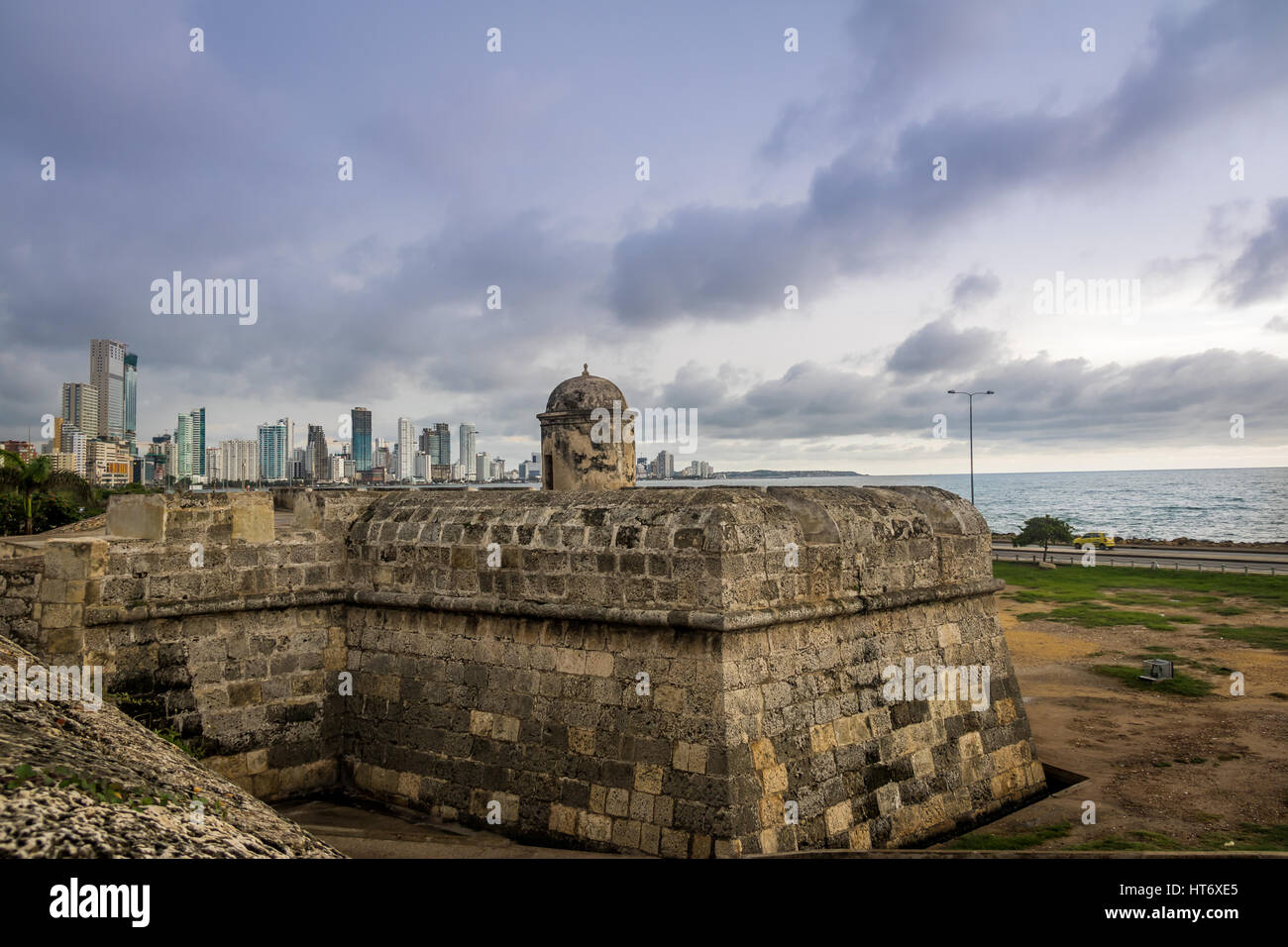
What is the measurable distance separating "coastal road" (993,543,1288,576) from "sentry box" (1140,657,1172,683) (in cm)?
1956

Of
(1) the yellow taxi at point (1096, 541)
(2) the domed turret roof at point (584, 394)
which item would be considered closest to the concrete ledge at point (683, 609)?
(2) the domed turret roof at point (584, 394)

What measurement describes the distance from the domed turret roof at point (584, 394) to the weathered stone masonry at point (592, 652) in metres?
6.48

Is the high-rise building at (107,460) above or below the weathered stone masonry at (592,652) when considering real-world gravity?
above

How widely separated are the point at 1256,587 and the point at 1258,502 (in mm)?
115760

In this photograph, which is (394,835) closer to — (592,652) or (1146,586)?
(592,652)

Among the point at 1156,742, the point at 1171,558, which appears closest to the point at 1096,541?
the point at 1171,558

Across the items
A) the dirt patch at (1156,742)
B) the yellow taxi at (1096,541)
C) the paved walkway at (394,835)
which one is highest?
the yellow taxi at (1096,541)

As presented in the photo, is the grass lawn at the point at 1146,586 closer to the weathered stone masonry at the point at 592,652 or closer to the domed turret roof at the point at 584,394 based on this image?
the domed turret roof at the point at 584,394

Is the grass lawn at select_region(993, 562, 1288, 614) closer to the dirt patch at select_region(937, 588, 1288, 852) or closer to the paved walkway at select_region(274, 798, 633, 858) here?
the dirt patch at select_region(937, 588, 1288, 852)

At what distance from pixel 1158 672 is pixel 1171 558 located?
26343 mm

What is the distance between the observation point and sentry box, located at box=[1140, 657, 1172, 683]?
1702cm

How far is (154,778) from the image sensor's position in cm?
528

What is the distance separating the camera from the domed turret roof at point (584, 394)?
16719mm

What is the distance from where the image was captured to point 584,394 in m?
16.8
